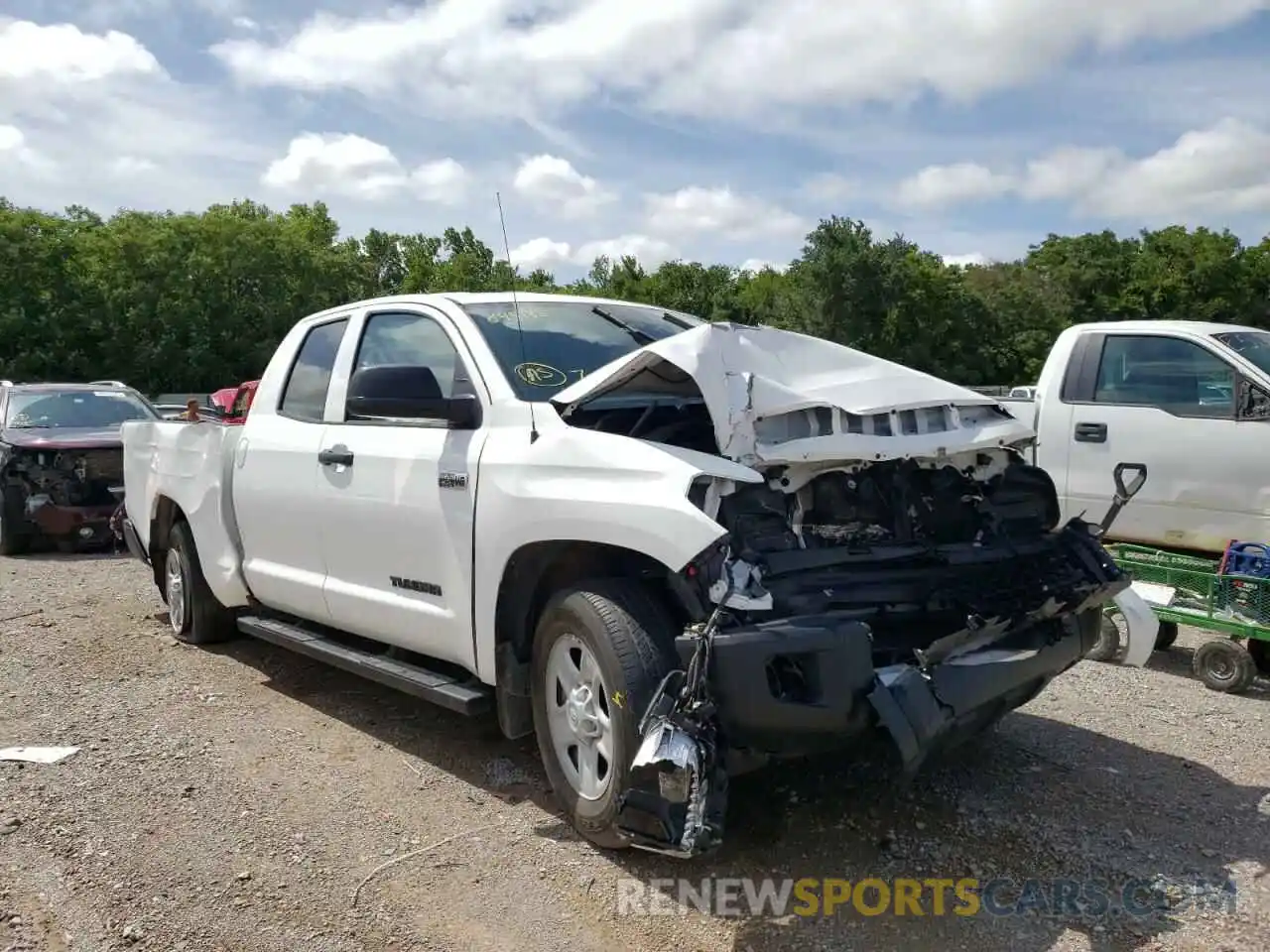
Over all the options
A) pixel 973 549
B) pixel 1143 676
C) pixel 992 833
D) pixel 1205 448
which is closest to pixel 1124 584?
pixel 973 549

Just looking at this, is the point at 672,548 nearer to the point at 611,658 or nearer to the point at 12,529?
the point at 611,658

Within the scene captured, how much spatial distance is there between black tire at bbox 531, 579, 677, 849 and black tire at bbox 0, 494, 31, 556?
876cm

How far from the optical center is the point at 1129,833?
3.88m

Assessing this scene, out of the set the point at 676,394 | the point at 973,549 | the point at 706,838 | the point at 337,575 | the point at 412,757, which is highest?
the point at 676,394

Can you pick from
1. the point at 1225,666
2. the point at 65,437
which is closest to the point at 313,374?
the point at 1225,666

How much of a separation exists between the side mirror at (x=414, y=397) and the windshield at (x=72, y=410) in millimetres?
8385

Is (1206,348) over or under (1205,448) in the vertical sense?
over

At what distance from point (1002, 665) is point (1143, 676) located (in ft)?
9.86

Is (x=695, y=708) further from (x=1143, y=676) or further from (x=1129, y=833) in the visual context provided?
(x=1143, y=676)

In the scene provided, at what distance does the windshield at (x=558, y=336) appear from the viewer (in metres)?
4.40

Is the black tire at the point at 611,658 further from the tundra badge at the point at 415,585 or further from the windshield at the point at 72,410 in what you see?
the windshield at the point at 72,410

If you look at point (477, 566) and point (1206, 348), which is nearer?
point (477, 566)

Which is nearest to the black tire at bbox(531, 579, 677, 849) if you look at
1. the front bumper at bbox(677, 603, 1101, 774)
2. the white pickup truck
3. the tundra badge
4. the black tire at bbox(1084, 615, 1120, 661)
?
the white pickup truck

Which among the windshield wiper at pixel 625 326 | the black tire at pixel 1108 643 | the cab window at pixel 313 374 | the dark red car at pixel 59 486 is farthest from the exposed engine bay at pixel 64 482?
the black tire at pixel 1108 643
